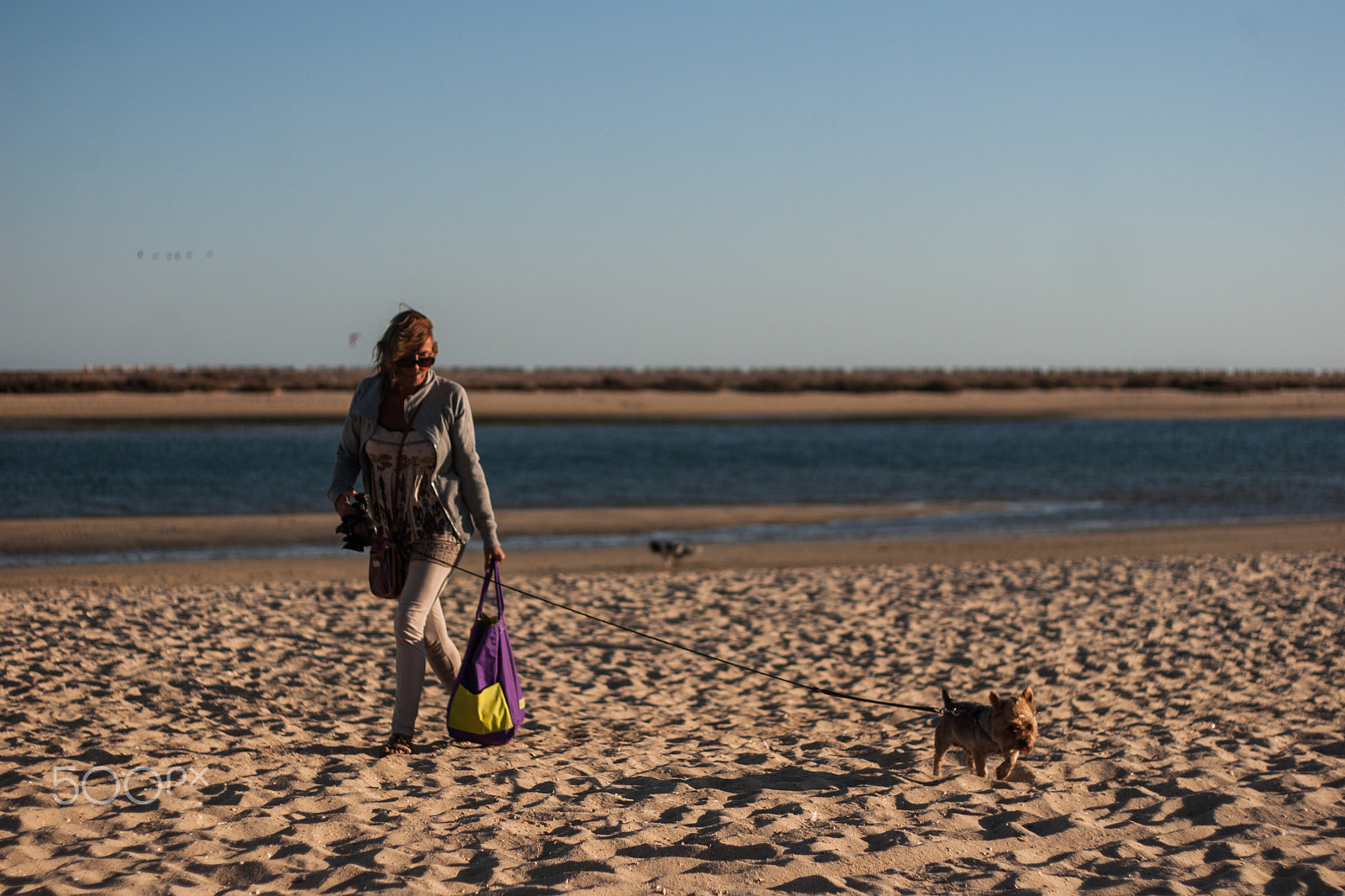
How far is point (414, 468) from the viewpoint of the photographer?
4.03 m

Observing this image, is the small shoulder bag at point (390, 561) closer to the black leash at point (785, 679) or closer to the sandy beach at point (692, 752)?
the black leash at point (785, 679)

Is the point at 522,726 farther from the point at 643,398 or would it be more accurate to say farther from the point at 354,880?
the point at 643,398

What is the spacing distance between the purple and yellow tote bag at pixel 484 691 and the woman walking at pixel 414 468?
21 cm

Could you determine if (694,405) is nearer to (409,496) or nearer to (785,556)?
(785,556)

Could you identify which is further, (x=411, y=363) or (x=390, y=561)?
(x=390, y=561)

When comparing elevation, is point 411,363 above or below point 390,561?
above

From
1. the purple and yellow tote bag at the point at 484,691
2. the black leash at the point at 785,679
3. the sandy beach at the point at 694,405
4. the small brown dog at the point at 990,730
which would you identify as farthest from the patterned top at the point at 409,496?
the sandy beach at the point at 694,405

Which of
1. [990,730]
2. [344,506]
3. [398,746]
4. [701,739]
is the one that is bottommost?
[701,739]

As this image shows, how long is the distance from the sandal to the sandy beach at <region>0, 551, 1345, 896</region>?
3.4 inches

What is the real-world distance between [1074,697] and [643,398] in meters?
47.6

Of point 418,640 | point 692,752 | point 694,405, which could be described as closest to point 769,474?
point 692,752

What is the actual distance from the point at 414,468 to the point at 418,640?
28.7 inches

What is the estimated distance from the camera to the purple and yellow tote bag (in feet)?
14.0

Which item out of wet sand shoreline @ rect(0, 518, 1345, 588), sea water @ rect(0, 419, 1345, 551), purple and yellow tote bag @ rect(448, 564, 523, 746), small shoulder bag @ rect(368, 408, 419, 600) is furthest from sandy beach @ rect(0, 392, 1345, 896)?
sea water @ rect(0, 419, 1345, 551)
